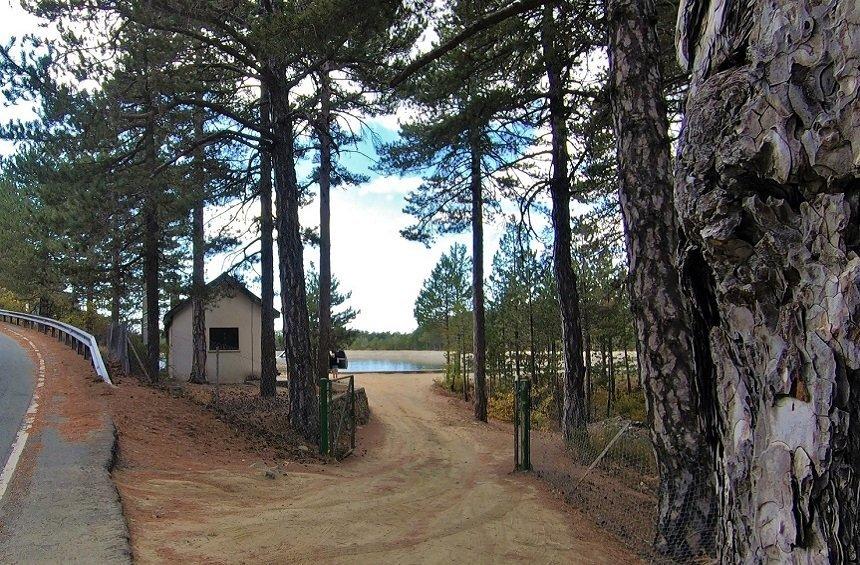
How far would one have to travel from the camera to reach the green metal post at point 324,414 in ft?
36.9

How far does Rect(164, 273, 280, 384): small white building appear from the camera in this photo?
2547cm

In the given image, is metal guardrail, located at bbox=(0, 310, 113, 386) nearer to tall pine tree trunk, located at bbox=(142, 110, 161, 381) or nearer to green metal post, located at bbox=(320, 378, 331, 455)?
tall pine tree trunk, located at bbox=(142, 110, 161, 381)

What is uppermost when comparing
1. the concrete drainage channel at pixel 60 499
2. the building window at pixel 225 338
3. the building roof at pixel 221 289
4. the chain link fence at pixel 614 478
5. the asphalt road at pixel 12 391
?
the building roof at pixel 221 289

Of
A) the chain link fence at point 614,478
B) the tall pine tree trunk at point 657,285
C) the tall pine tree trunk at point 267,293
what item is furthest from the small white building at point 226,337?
the tall pine tree trunk at point 657,285

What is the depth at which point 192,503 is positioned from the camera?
6.56 meters

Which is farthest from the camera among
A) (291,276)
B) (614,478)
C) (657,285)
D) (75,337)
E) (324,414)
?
(75,337)

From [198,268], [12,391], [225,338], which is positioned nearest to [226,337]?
[225,338]

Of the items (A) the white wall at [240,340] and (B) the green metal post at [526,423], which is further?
(A) the white wall at [240,340]

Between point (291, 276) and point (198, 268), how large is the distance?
28.5 feet

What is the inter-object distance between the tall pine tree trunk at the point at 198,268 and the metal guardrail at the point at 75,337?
3.11 metres

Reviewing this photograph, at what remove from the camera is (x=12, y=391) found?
39.3 feet

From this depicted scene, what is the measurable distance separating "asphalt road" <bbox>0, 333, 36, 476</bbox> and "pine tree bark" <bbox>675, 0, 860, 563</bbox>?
8.16 metres

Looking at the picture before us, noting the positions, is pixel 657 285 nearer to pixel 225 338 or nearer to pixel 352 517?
pixel 352 517

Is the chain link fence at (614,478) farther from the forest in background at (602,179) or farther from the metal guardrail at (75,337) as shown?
the metal guardrail at (75,337)
